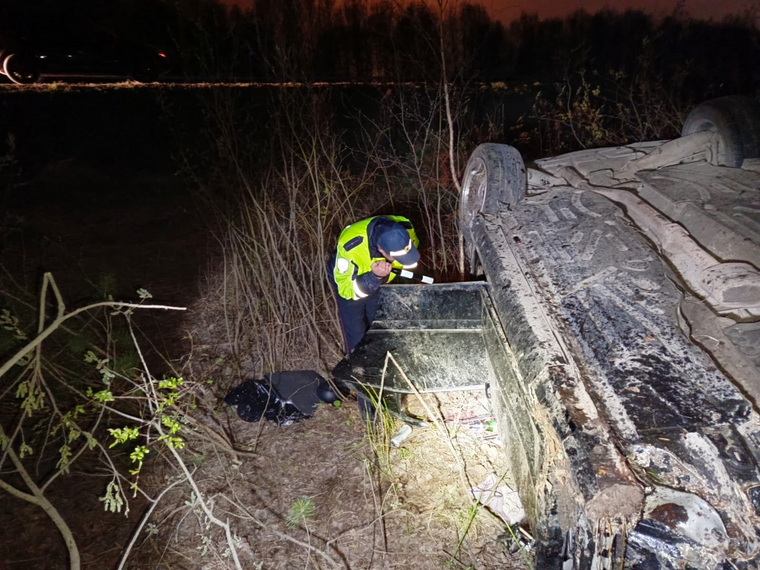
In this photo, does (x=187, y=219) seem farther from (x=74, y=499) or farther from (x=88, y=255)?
(x=74, y=499)

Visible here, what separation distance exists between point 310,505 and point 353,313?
1318 mm

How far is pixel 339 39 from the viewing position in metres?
7.81

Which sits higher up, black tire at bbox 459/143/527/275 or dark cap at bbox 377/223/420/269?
black tire at bbox 459/143/527/275

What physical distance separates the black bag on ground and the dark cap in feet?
4.11

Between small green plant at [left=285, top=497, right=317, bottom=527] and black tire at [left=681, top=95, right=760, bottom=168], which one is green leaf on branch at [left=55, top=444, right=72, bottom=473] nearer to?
small green plant at [left=285, top=497, right=317, bottom=527]

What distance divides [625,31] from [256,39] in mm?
19972

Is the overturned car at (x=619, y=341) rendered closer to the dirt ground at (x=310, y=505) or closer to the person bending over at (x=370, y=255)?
the person bending over at (x=370, y=255)

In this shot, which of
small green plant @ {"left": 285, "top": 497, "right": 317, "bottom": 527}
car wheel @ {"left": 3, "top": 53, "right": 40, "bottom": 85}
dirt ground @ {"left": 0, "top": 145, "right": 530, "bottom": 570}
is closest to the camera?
dirt ground @ {"left": 0, "top": 145, "right": 530, "bottom": 570}

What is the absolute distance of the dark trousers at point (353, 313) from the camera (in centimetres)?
347

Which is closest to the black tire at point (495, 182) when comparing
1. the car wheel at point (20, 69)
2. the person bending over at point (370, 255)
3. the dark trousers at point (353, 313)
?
the person bending over at point (370, 255)

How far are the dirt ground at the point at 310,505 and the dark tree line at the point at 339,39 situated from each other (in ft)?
9.41

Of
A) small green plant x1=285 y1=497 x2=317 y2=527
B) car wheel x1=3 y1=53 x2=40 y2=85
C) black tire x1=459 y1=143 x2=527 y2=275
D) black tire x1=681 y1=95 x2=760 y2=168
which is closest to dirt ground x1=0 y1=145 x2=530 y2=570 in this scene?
small green plant x1=285 y1=497 x2=317 y2=527

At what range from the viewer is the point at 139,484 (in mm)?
3012

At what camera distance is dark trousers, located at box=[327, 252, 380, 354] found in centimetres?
347
